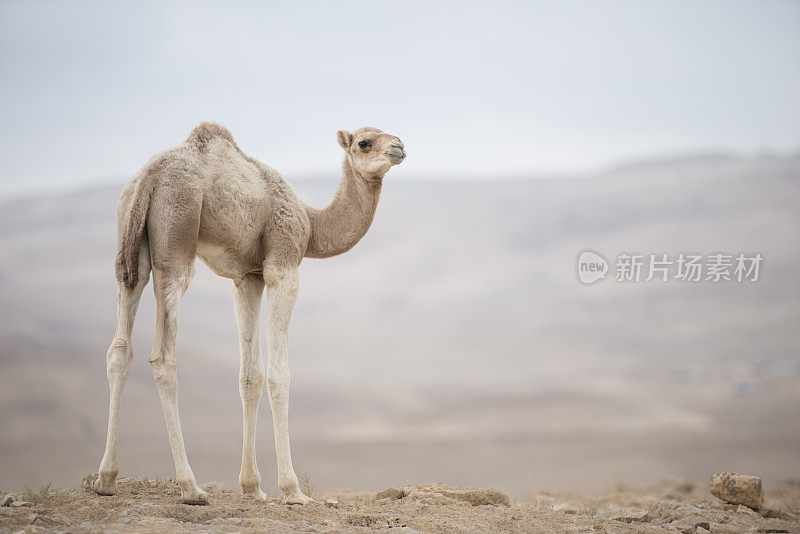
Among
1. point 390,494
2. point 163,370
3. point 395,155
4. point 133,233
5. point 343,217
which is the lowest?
point 390,494

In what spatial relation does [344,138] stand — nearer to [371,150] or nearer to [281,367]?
[371,150]

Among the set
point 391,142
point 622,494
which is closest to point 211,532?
point 391,142

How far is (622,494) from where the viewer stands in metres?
14.7

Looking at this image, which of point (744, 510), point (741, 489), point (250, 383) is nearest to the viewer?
point (250, 383)

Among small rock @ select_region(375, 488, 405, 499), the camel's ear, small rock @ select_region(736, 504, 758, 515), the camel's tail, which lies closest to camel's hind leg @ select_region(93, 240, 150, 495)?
the camel's tail

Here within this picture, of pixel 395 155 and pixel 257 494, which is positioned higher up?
pixel 395 155

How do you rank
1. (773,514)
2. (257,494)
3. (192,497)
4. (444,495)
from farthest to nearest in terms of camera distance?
(773,514), (444,495), (257,494), (192,497)

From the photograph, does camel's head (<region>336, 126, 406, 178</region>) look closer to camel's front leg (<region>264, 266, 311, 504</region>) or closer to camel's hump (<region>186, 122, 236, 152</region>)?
camel's hump (<region>186, 122, 236, 152</region>)

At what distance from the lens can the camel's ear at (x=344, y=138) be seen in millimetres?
10453

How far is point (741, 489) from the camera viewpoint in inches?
465

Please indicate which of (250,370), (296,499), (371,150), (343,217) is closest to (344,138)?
(371,150)

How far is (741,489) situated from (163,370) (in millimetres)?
8983

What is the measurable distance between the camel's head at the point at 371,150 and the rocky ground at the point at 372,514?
444cm

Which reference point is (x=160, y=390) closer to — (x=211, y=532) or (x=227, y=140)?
(x=211, y=532)
